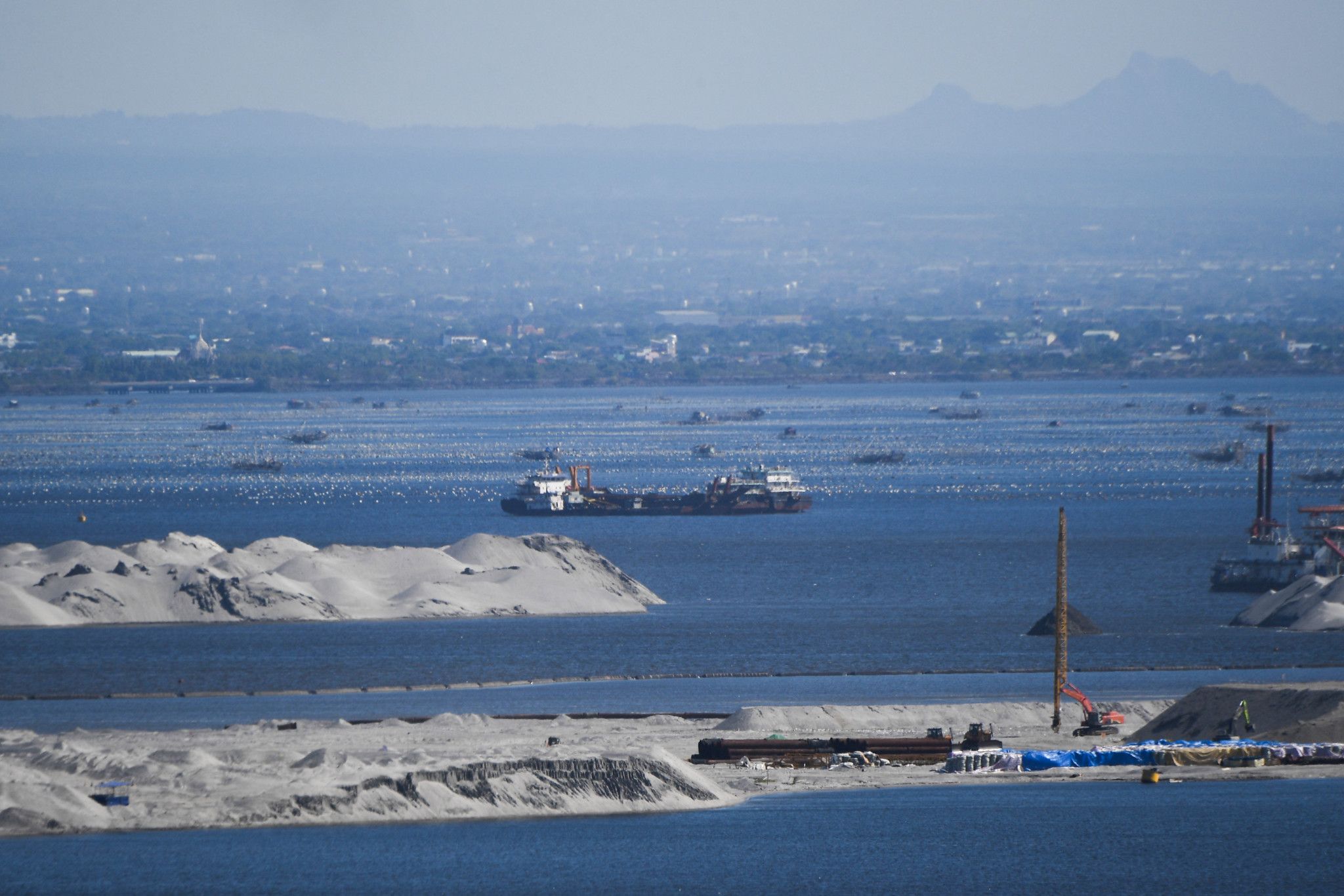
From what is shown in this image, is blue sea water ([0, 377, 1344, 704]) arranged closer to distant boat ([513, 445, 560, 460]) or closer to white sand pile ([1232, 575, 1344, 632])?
distant boat ([513, 445, 560, 460])

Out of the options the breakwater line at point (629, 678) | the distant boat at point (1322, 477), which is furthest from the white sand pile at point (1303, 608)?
the distant boat at point (1322, 477)

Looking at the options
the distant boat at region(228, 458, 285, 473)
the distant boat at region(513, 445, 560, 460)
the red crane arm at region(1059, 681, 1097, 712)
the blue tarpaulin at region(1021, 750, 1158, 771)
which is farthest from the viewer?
the distant boat at region(513, 445, 560, 460)

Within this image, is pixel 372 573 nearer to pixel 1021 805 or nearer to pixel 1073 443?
pixel 1021 805

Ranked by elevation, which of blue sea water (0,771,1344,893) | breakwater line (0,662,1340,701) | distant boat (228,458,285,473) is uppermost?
blue sea water (0,771,1344,893)

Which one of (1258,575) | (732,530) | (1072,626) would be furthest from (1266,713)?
(732,530)

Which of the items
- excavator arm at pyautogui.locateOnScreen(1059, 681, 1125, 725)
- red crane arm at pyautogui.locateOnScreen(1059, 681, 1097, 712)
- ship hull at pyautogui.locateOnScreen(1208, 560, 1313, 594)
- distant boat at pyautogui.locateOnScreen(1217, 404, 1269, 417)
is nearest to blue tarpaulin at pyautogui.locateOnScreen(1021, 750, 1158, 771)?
excavator arm at pyautogui.locateOnScreen(1059, 681, 1125, 725)
